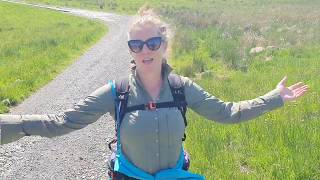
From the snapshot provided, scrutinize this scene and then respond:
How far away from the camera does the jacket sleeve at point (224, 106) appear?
3.68 meters

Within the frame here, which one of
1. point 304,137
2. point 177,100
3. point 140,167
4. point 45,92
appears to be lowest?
point 45,92

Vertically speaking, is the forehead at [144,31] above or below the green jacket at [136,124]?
above

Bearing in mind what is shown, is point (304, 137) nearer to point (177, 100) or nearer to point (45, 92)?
point (177, 100)

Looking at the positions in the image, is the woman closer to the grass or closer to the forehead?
the forehead

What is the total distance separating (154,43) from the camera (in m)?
3.51

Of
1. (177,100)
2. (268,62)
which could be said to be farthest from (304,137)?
(268,62)

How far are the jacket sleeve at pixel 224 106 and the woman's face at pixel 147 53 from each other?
276mm

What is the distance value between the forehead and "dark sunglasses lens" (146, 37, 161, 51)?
0.03 metres

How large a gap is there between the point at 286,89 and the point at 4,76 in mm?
11518

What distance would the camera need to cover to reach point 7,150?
318 inches

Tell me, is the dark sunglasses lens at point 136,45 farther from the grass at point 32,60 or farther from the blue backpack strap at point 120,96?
→ the grass at point 32,60

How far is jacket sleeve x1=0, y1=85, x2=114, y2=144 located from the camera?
3518mm

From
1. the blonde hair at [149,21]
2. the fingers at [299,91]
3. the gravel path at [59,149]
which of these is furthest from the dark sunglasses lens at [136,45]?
the gravel path at [59,149]

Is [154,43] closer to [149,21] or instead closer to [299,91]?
[149,21]
